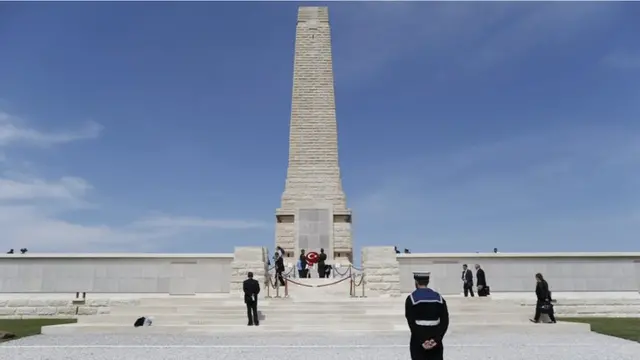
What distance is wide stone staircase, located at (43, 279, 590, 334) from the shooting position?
1238 cm

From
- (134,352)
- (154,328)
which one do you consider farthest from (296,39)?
(134,352)

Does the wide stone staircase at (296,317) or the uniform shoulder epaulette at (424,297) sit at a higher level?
the uniform shoulder epaulette at (424,297)

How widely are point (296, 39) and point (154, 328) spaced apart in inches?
721

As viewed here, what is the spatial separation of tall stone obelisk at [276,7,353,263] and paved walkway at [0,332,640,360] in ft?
41.4

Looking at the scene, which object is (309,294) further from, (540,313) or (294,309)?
(540,313)

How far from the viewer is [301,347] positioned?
980 cm

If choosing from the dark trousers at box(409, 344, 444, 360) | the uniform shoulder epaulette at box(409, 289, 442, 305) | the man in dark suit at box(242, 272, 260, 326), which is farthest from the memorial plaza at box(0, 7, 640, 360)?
the uniform shoulder epaulette at box(409, 289, 442, 305)

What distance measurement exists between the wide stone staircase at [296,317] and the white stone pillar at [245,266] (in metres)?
1.92

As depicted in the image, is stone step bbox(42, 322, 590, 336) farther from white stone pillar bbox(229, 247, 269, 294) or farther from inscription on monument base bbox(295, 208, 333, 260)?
inscription on monument base bbox(295, 208, 333, 260)

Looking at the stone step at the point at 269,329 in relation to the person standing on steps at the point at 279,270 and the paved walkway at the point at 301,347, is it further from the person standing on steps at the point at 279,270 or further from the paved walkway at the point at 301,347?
the person standing on steps at the point at 279,270

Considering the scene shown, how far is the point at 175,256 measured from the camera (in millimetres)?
18500

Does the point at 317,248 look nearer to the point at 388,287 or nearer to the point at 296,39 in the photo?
the point at 388,287

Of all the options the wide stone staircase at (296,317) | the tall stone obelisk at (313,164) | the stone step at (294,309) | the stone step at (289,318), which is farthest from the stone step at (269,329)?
the tall stone obelisk at (313,164)

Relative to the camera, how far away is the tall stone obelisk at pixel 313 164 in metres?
24.5
